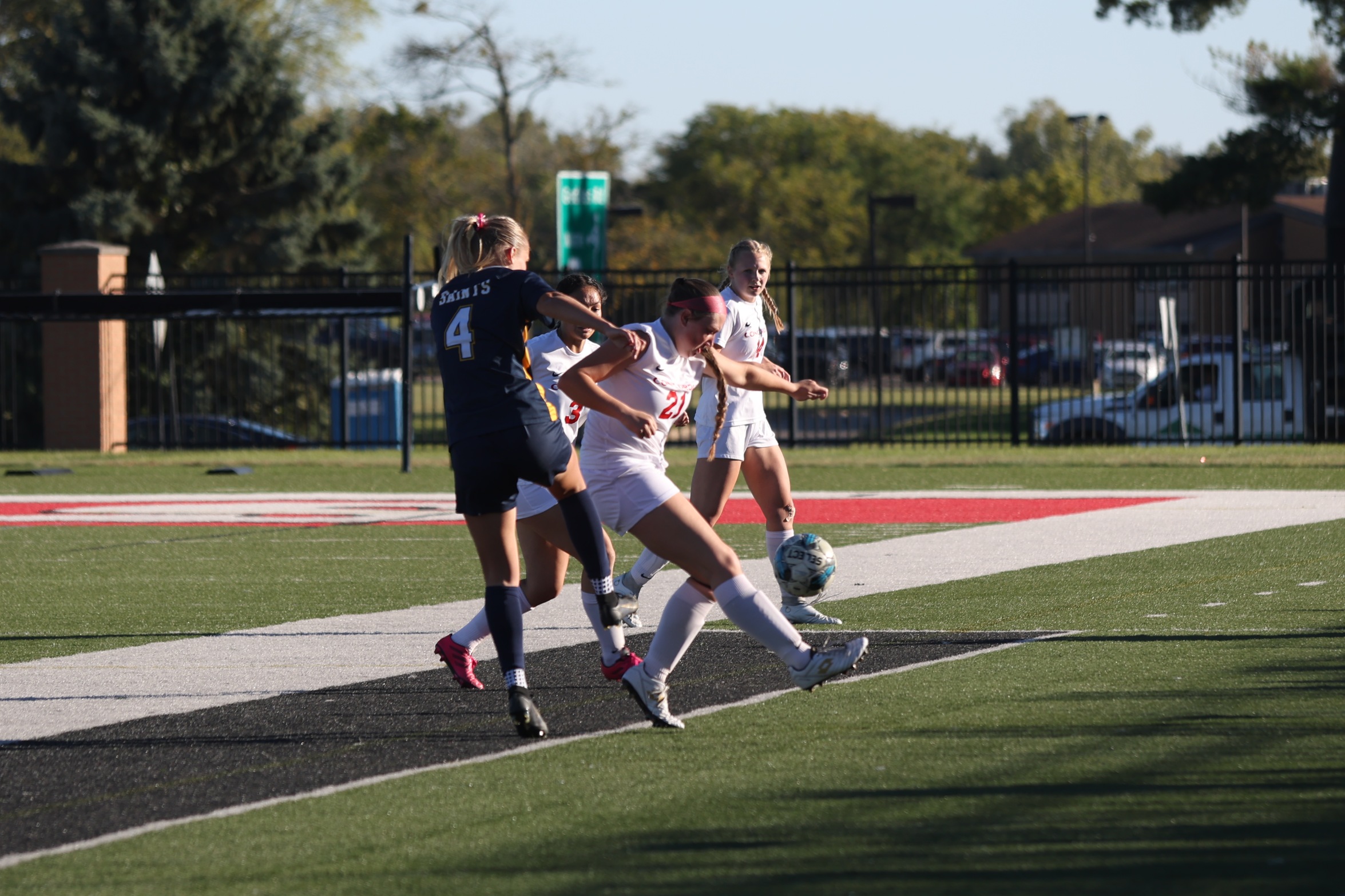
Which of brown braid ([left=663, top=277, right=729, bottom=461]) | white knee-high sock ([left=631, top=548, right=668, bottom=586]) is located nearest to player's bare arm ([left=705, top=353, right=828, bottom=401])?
brown braid ([left=663, top=277, right=729, bottom=461])

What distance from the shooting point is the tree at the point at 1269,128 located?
2678cm

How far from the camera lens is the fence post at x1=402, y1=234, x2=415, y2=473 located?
1856 cm

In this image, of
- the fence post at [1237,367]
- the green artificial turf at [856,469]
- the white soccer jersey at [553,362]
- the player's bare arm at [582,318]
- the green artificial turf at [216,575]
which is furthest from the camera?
the fence post at [1237,367]

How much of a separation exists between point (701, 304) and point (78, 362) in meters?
19.3

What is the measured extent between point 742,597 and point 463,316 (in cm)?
144

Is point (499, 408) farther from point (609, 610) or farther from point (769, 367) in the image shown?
point (769, 367)

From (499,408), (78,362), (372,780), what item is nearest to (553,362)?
(499,408)

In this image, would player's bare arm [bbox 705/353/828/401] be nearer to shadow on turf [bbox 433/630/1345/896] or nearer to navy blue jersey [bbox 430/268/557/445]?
navy blue jersey [bbox 430/268/557/445]

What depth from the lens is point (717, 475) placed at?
8352 mm

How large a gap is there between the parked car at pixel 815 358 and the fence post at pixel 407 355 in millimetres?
4332

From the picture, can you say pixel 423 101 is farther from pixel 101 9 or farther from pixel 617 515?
pixel 617 515

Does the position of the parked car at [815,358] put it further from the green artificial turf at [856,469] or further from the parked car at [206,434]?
the parked car at [206,434]

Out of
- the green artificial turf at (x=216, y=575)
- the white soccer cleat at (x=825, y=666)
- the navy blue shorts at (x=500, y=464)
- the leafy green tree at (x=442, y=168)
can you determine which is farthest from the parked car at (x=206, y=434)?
the leafy green tree at (x=442, y=168)

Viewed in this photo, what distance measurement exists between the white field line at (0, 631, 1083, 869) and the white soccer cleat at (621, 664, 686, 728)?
0.13 m
